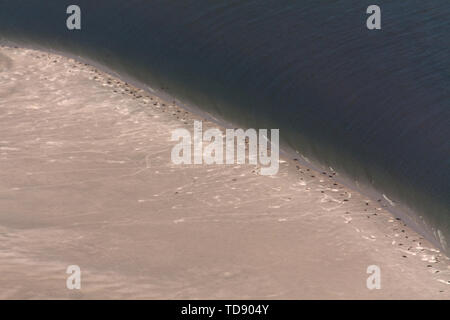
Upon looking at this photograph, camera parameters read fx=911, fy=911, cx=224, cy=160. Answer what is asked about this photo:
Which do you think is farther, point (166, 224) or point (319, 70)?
point (319, 70)

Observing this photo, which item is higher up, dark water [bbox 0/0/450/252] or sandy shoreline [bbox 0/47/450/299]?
dark water [bbox 0/0/450/252]

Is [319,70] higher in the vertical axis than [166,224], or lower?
higher

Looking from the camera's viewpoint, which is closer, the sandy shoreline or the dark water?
the sandy shoreline

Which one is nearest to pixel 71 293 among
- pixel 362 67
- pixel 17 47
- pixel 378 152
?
pixel 378 152
